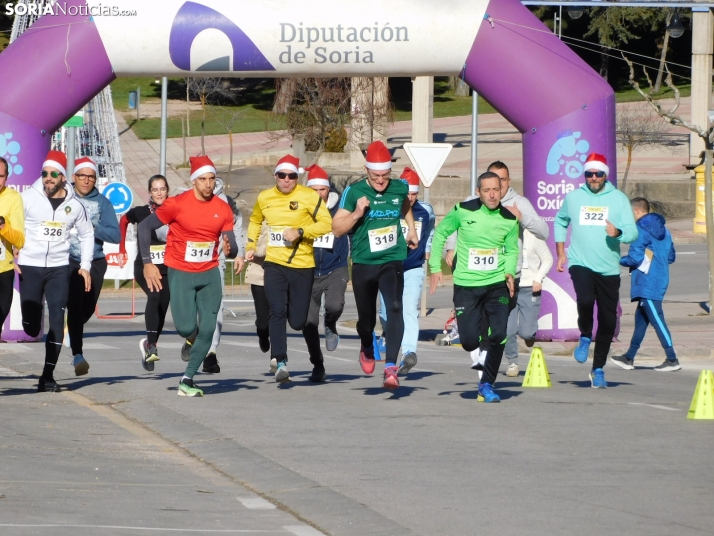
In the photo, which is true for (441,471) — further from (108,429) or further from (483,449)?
(108,429)

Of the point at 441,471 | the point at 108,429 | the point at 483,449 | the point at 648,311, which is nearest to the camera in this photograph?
the point at 441,471

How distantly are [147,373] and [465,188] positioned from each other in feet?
93.4

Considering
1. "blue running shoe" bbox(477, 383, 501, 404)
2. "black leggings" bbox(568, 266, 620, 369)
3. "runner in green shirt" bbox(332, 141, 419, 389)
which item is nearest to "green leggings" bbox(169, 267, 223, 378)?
"runner in green shirt" bbox(332, 141, 419, 389)

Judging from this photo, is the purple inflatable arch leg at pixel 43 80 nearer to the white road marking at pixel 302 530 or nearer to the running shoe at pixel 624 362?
the running shoe at pixel 624 362

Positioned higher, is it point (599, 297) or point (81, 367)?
point (599, 297)

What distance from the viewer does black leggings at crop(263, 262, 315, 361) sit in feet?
36.6

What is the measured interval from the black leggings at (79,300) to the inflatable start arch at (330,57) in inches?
179

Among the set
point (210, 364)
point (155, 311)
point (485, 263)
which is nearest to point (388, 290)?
point (485, 263)

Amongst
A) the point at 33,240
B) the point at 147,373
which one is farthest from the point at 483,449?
the point at 147,373

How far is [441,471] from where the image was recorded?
763cm

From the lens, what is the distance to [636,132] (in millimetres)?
46438

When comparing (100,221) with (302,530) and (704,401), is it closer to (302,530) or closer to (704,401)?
(704,401)

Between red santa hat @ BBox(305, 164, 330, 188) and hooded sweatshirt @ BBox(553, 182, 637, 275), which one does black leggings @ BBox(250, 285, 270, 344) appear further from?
hooded sweatshirt @ BBox(553, 182, 637, 275)

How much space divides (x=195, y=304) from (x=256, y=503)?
157 inches
